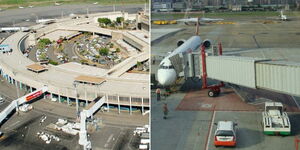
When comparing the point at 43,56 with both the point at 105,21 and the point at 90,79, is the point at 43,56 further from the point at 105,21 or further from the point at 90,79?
the point at 105,21

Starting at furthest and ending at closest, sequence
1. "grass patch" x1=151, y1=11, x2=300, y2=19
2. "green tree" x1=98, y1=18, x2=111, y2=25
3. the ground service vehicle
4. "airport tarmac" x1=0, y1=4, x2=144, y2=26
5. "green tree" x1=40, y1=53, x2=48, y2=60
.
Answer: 1. "airport tarmac" x1=0, y1=4, x2=144, y2=26
2. "green tree" x1=98, y1=18, x2=111, y2=25
3. "grass patch" x1=151, y1=11, x2=300, y2=19
4. "green tree" x1=40, y1=53, x2=48, y2=60
5. the ground service vehicle

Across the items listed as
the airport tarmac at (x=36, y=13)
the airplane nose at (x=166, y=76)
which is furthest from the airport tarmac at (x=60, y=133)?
the airport tarmac at (x=36, y=13)

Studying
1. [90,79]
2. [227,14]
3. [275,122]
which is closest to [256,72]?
[275,122]

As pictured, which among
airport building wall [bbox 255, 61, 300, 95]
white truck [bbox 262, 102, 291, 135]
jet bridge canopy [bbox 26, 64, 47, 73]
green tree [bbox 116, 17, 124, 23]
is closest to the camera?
airport building wall [bbox 255, 61, 300, 95]

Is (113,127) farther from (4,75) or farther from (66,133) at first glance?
(4,75)

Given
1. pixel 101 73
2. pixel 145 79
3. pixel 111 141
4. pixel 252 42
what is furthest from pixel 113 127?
pixel 252 42

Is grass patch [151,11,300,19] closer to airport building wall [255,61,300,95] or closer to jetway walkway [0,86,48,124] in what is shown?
jetway walkway [0,86,48,124]

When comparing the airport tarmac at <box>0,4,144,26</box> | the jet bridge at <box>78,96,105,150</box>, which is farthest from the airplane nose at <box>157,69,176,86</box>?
the airport tarmac at <box>0,4,144,26</box>

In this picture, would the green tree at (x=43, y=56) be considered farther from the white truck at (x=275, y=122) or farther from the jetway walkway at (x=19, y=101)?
the white truck at (x=275, y=122)
